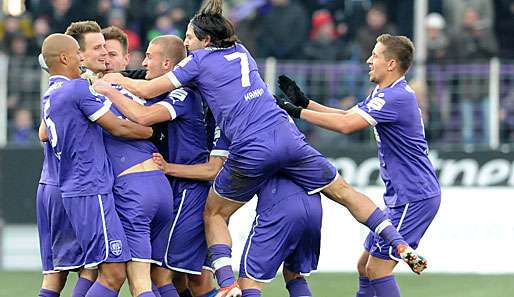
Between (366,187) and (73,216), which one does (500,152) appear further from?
(73,216)

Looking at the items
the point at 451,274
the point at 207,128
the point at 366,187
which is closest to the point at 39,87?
the point at 366,187

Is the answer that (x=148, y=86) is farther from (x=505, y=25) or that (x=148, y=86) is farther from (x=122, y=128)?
(x=505, y=25)

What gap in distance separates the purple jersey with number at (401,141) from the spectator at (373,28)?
22.6ft

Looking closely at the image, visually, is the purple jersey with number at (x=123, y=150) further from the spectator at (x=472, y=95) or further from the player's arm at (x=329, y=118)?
the spectator at (x=472, y=95)

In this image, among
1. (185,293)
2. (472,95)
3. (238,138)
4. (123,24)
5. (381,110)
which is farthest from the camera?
(123,24)

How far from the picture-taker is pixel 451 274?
1507 cm

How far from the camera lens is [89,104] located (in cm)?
884

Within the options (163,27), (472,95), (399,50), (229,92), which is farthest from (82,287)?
(163,27)

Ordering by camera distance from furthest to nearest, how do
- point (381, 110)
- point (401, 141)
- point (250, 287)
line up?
point (401, 141) → point (381, 110) → point (250, 287)

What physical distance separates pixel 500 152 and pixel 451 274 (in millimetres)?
1737

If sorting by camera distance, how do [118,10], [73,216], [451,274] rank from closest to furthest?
[73,216], [451,274], [118,10]

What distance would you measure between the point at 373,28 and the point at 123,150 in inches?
322

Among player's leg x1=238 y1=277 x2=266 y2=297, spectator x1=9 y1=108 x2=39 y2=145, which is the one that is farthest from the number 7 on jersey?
spectator x1=9 y1=108 x2=39 y2=145

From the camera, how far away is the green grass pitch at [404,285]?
41.4ft
